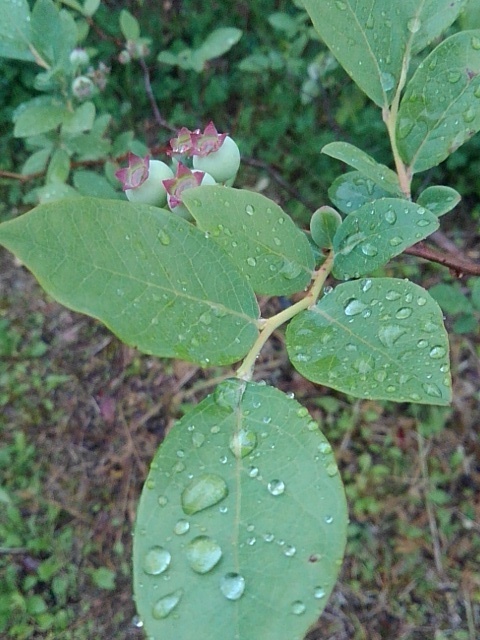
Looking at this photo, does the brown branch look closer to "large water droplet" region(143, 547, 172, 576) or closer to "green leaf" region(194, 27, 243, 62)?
"large water droplet" region(143, 547, 172, 576)

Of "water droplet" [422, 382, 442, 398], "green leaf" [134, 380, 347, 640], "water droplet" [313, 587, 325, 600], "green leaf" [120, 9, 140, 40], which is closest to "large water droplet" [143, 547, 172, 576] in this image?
"green leaf" [134, 380, 347, 640]

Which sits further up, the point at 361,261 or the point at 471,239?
the point at 361,261

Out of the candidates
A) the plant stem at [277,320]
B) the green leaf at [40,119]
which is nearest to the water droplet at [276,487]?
the plant stem at [277,320]

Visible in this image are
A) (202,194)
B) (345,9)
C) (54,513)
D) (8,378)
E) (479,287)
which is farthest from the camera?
(8,378)

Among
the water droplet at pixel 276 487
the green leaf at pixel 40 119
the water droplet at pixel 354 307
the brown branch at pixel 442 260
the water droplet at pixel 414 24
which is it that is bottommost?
the brown branch at pixel 442 260

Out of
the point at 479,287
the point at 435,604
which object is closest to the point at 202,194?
the point at 479,287

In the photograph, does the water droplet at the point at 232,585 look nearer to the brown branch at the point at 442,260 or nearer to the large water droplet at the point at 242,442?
the large water droplet at the point at 242,442

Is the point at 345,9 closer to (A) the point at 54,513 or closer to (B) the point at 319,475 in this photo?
(B) the point at 319,475
